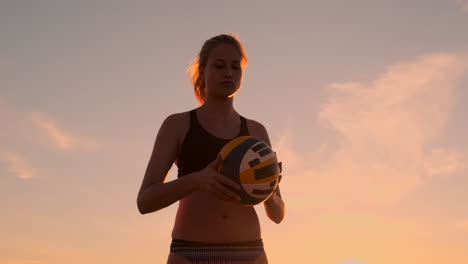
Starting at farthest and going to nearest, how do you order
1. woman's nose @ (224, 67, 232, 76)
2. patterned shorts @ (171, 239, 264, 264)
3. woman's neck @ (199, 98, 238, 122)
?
woman's neck @ (199, 98, 238, 122) → woman's nose @ (224, 67, 232, 76) → patterned shorts @ (171, 239, 264, 264)

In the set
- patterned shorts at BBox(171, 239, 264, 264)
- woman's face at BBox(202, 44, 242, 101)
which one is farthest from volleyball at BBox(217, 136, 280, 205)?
woman's face at BBox(202, 44, 242, 101)

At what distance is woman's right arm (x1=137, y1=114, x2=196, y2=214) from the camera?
4898 millimetres

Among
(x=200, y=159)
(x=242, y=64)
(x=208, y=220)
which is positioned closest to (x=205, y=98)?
(x=242, y=64)

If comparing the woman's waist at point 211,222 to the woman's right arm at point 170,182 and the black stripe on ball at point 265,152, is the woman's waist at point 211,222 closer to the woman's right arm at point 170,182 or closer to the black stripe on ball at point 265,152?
the woman's right arm at point 170,182

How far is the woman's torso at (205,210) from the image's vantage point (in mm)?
5238

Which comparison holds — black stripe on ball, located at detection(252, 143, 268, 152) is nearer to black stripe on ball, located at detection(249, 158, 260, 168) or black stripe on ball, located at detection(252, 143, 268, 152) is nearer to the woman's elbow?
black stripe on ball, located at detection(249, 158, 260, 168)

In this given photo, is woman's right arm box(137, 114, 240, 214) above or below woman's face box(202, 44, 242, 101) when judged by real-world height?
below

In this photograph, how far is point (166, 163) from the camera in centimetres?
534

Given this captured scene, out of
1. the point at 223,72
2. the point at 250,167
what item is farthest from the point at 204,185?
the point at 223,72

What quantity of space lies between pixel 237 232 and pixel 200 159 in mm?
776

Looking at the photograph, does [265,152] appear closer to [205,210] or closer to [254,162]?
[254,162]

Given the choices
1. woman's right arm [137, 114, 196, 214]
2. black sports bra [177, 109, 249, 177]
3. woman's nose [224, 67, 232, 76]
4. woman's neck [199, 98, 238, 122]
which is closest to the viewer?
woman's right arm [137, 114, 196, 214]

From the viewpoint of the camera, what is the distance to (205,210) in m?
5.28

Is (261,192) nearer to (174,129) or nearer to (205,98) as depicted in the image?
(174,129)
